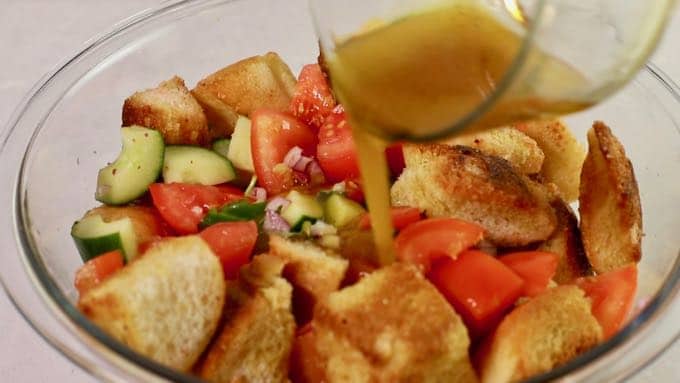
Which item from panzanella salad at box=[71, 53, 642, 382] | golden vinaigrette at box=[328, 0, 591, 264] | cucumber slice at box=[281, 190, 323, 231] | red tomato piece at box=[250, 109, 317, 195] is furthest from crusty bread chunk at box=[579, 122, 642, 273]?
red tomato piece at box=[250, 109, 317, 195]

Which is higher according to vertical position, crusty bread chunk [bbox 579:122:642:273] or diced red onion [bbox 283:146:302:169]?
diced red onion [bbox 283:146:302:169]

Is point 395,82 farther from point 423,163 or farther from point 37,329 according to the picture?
point 37,329

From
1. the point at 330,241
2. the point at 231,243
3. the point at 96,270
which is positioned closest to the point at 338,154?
the point at 330,241

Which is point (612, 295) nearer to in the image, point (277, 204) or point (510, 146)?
point (510, 146)

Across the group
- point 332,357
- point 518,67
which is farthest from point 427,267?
point 518,67

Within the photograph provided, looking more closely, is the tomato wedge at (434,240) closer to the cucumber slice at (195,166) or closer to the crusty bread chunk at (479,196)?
the crusty bread chunk at (479,196)

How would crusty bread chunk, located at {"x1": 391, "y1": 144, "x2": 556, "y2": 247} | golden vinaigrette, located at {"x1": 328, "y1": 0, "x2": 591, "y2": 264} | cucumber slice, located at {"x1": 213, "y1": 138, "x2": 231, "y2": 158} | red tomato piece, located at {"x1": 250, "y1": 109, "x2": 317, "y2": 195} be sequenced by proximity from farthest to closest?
cucumber slice, located at {"x1": 213, "y1": 138, "x2": 231, "y2": 158} < red tomato piece, located at {"x1": 250, "y1": 109, "x2": 317, "y2": 195} < crusty bread chunk, located at {"x1": 391, "y1": 144, "x2": 556, "y2": 247} < golden vinaigrette, located at {"x1": 328, "y1": 0, "x2": 591, "y2": 264}

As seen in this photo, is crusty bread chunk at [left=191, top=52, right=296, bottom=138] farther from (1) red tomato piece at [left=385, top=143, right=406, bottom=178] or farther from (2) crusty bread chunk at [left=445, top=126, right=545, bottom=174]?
(2) crusty bread chunk at [left=445, top=126, right=545, bottom=174]

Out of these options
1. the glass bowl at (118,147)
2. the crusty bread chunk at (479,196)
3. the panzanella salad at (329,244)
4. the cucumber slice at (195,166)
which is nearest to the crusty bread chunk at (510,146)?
the panzanella salad at (329,244)
